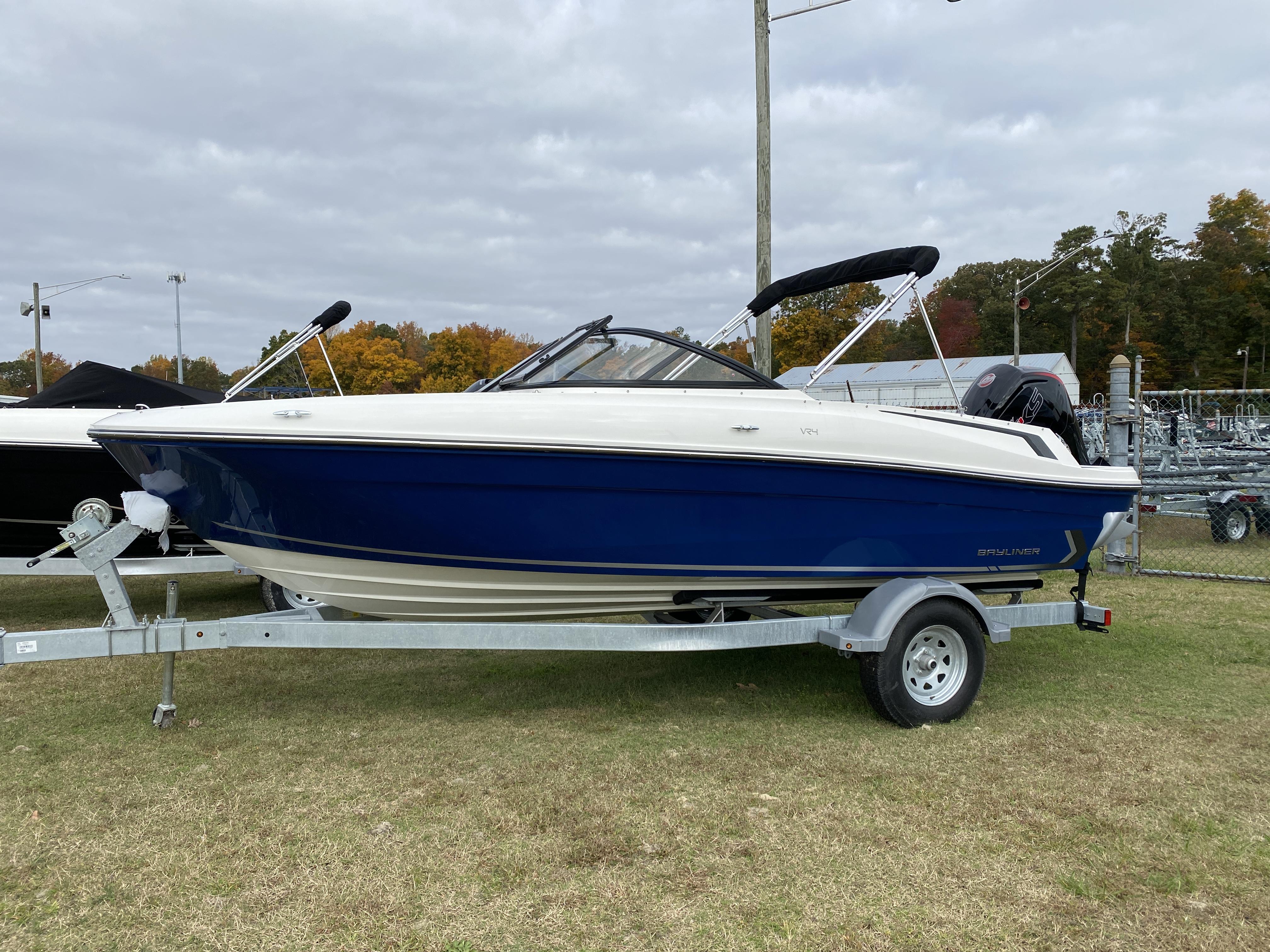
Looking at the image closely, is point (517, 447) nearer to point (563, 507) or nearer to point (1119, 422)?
point (563, 507)

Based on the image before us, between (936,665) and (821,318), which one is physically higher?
(821,318)

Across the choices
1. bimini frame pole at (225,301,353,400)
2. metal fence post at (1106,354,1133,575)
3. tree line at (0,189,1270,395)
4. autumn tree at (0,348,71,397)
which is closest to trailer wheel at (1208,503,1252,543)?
metal fence post at (1106,354,1133,575)

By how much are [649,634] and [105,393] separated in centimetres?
495

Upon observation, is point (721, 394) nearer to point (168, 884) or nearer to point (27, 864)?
point (168, 884)

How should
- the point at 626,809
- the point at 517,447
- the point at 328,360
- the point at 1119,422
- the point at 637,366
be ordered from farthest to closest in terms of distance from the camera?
the point at 1119,422, the point at 328,360, the point at 637,366, the point at 517,447, the point at 626,809

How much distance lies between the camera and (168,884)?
241 centimetres

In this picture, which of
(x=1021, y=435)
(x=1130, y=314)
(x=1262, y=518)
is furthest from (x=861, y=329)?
(x=1130, y=314)

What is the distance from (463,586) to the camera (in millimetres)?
3650

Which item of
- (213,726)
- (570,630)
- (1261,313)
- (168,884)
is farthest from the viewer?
(1261,313)

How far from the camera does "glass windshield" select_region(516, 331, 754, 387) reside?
395 centimetres

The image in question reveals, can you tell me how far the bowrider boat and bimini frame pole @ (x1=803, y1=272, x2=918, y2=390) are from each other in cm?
5

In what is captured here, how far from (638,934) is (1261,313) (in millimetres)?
63529

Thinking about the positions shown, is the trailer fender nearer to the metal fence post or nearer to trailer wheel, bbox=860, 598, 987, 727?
trailer wheel, bbox=860, 598, 987, 727

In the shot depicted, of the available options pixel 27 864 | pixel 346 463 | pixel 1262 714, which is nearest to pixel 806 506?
pixel 346 463
